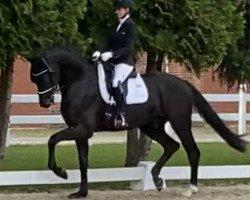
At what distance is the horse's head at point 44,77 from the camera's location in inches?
417

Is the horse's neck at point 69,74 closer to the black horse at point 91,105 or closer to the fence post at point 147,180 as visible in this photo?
the black horse at point 91,105

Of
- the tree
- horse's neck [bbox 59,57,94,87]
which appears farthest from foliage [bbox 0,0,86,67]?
horse's neck [bbox 59,57,94,87]

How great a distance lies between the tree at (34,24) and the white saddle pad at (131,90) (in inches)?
30.7

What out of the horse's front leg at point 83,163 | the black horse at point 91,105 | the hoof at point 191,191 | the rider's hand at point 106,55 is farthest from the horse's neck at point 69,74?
the hoof at point 191,191

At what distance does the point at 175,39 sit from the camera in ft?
39.0

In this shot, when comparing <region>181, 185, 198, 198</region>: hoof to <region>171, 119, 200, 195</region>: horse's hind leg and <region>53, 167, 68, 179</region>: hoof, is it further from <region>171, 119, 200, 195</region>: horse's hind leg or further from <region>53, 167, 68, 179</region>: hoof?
<region>53, 167, 68, 179</region>: hoof

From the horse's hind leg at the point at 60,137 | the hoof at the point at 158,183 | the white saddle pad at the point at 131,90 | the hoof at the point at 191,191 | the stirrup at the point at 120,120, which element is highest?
the white saddle pad at the point at 131,90

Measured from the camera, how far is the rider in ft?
35.3

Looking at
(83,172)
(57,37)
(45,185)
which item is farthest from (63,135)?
(45,185)

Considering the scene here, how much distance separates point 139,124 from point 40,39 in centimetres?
179

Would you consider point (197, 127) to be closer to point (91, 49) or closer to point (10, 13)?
point (91, 49)

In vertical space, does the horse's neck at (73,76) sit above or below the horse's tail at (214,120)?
above

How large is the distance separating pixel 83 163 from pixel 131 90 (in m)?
1.19

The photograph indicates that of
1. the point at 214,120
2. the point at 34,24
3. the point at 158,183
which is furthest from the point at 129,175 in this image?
the point at 34,24
